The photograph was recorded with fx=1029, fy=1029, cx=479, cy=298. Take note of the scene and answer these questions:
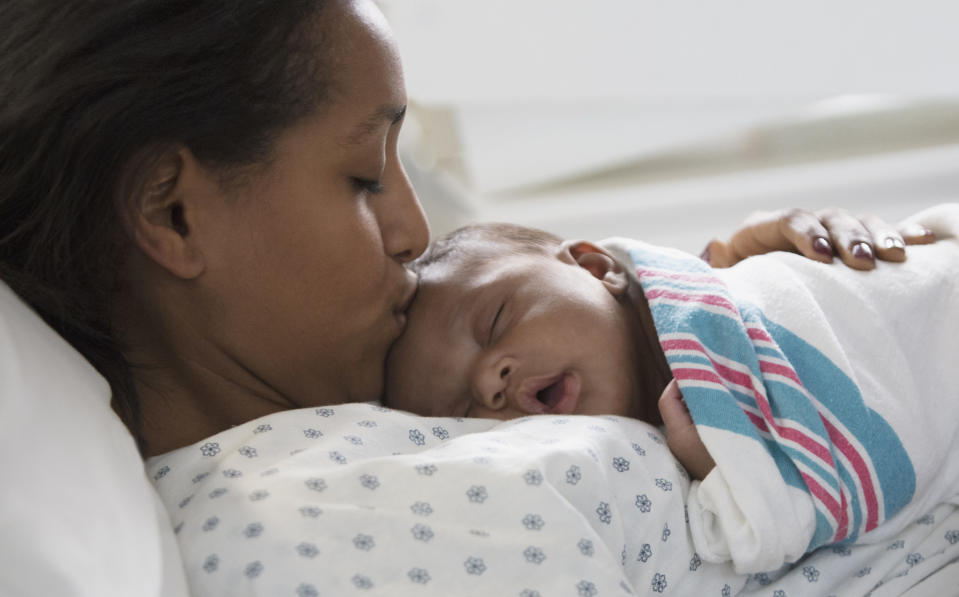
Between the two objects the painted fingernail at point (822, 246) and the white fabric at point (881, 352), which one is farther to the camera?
the painted fingernail at point (822, 246)

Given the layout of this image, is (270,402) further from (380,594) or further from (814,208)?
(814,208)

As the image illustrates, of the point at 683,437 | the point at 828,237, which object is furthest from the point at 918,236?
the point at 683,437

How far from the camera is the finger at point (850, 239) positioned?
119 centimetres

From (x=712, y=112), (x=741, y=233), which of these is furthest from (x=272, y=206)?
(x=712, y=112)

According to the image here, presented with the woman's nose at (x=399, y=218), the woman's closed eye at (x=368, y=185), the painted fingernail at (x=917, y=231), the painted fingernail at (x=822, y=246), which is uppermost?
the woman's closed eye at (x=368, y=185)

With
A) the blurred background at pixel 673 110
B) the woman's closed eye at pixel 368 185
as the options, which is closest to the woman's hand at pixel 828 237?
the woman's closed eye at pixel 368 185

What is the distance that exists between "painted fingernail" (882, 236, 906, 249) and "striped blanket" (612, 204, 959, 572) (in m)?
0.02

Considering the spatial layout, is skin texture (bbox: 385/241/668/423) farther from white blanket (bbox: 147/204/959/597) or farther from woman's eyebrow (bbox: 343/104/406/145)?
woman's eyebrow (bbox: 343/104/406/145)

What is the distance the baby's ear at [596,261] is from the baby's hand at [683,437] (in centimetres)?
22

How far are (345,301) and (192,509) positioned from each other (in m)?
0.30

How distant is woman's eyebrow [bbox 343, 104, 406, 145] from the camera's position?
103 centimetres

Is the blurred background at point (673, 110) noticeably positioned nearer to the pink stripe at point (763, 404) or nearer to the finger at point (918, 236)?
the finger at point (918, 236)

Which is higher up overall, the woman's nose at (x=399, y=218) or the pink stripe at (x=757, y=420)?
the woman's nose at (x=399, y=218)

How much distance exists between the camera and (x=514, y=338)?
1128 mm
